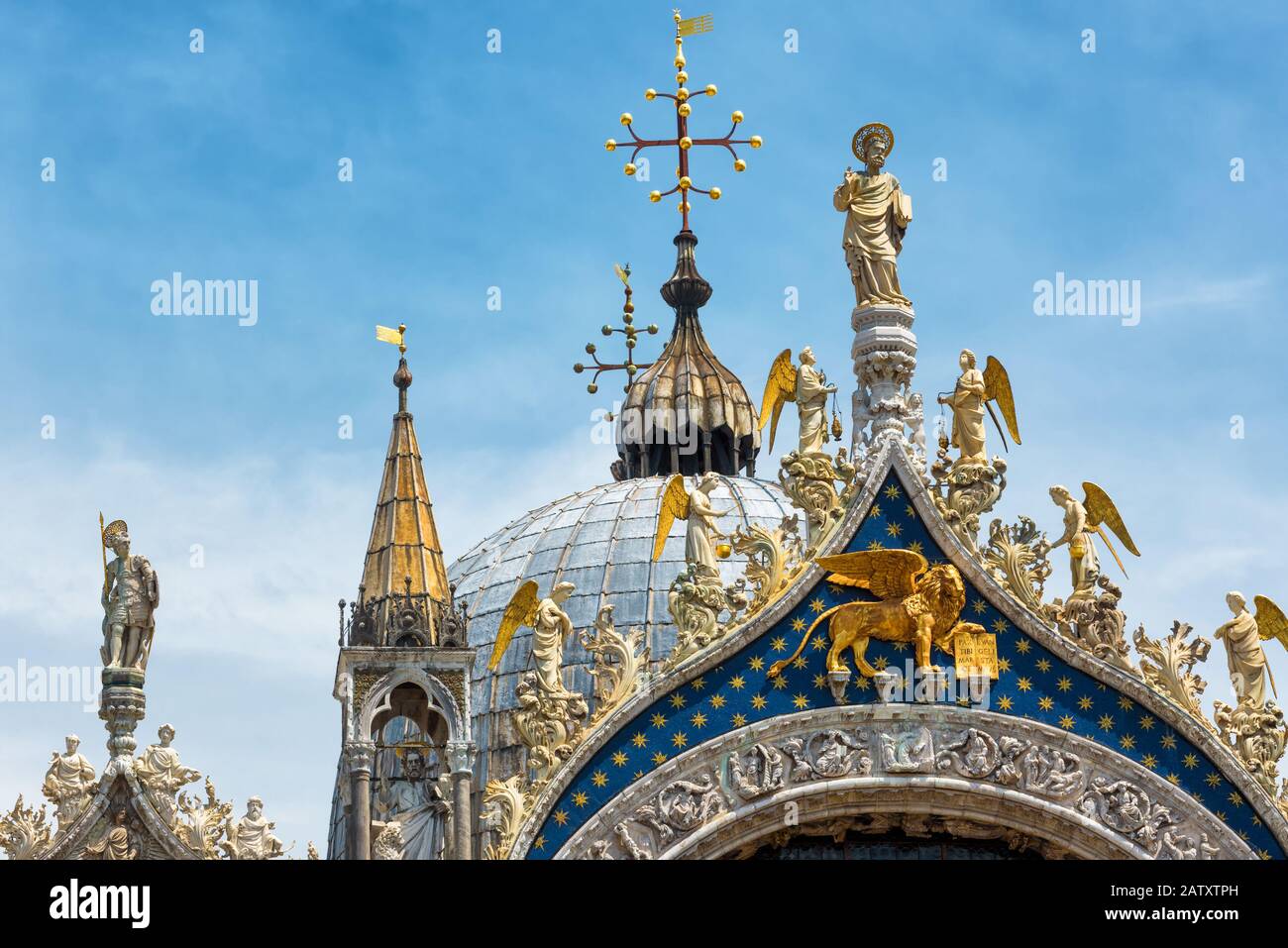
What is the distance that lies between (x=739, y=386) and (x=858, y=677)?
16544 mm

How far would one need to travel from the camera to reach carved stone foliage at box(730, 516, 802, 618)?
33.4 m

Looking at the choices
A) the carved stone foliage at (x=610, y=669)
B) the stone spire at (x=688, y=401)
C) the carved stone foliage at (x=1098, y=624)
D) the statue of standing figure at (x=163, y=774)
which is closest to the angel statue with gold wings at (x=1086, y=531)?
the carved stone foliage at (x=1098, y=624)

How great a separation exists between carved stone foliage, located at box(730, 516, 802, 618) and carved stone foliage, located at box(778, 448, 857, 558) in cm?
24

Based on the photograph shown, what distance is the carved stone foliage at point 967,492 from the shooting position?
33594 mm

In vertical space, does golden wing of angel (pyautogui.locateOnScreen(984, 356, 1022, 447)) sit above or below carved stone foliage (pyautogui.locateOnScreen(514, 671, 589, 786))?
above

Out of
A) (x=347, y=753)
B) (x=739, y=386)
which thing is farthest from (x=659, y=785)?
(x=739, y=386)

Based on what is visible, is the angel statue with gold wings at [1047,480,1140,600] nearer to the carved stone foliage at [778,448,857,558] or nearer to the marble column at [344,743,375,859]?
the carved stone foliage at [778,448,857,558]

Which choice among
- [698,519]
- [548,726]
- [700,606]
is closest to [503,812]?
[548,726]

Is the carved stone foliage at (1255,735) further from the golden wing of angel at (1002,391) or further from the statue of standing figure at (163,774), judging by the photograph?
the statue of standing figure at (163,774)

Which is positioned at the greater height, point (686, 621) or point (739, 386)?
point (739, 386)

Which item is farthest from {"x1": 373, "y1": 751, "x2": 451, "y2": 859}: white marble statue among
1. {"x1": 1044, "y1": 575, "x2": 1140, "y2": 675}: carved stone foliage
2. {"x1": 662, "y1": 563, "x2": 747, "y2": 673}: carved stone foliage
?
{"x1": 1044, "y1": 575, "x2": 1140, "y2": 675}: carved stone foliage

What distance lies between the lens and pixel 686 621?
33406 millimetres
